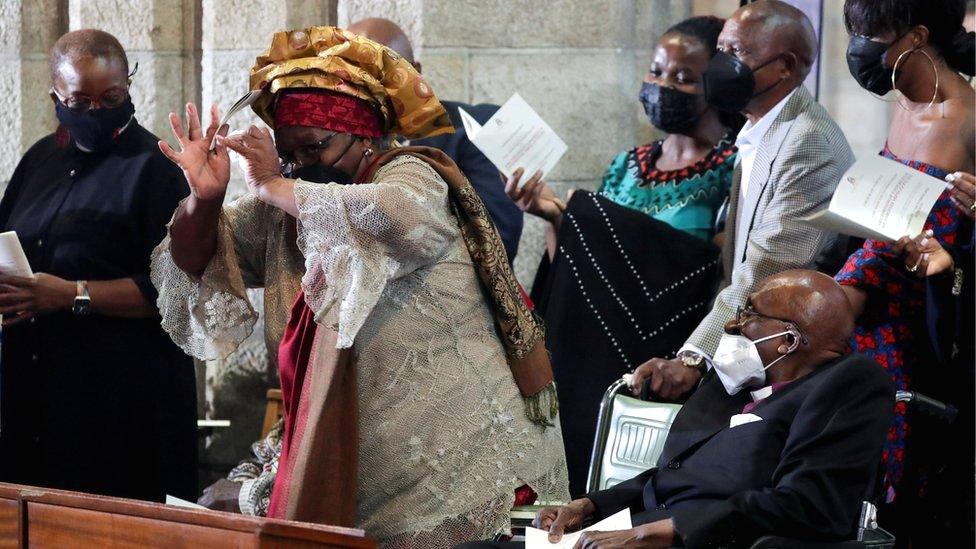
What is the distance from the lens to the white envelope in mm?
3382

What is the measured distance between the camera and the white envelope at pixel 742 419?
11.1ft

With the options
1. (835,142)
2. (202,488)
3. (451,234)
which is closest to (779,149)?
(835,142)

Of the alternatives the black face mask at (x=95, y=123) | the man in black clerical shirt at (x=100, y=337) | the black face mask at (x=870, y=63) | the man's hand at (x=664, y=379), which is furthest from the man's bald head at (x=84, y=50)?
the black face mask at (x=870, y=63)

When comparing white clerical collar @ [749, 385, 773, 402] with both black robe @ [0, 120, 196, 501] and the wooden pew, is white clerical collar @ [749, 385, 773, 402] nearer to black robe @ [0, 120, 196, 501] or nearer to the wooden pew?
the wooden pew

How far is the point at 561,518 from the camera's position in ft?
10.9

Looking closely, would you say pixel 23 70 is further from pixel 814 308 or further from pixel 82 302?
pixel 814 308

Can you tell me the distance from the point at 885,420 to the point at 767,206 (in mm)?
1164

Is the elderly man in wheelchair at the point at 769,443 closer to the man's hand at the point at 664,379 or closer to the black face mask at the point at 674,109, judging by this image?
the man's hand at the point at 664,379

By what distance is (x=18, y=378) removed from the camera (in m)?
4.53

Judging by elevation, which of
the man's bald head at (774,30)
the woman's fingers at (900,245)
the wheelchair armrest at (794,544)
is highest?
the man's bald head at (774,30)

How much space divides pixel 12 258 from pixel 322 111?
4.57ft

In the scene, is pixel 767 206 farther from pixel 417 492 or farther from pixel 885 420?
pixel 417 492

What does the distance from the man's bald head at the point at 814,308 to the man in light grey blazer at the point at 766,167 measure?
0.55 meters

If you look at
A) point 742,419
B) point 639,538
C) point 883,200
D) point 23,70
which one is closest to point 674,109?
point 883,200
